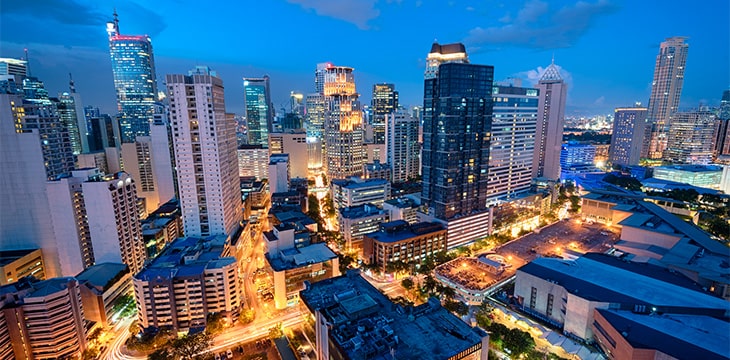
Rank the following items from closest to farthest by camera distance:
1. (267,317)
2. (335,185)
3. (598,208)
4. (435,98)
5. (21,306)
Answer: (21,306) < (267,317) < (435,98) < (598,208) < (335,185)

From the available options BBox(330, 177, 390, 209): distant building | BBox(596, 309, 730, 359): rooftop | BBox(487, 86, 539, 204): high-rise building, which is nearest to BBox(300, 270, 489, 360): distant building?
BBox(596, 309, 730, 359): rooftop

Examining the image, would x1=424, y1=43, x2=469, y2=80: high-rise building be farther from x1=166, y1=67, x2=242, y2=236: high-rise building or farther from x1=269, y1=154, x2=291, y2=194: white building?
x1=166, y1=67, x2=242, y2=236: high-rise building

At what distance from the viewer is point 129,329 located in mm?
51562

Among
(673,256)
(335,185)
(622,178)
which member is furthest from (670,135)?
(335,185)

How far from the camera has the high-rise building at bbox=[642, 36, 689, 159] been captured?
183250mm

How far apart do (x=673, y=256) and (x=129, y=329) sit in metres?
99.3

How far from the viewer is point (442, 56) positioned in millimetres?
112812

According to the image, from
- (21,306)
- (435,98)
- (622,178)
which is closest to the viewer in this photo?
(21,306)

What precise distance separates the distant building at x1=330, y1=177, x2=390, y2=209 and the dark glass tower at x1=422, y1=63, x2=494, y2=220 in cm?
2083

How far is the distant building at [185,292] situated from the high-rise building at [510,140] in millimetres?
71190

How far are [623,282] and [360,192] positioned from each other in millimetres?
64678

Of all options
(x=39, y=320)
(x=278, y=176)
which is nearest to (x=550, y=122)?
(x=278, y=176)

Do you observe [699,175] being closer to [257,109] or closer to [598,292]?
[598,292]

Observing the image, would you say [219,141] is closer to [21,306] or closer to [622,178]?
[21,306]
